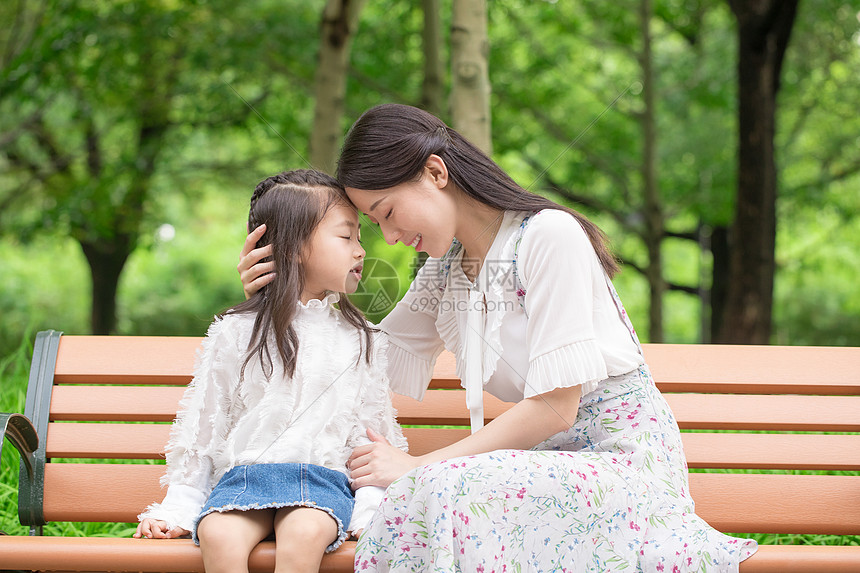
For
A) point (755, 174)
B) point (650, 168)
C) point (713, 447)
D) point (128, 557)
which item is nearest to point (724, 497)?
point (713, 447)

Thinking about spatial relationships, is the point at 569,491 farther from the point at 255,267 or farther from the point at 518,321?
the point at 255,267

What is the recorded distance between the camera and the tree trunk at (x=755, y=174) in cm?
557

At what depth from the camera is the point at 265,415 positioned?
2.03 meters

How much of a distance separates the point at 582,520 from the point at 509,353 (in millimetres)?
469

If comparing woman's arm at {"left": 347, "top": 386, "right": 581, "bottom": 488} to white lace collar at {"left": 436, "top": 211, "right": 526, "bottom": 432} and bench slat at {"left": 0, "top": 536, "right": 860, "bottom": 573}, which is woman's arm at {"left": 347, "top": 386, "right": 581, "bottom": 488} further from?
bench slat at {"left": 0, "top": 536, "right": 860, "bottom": 573}

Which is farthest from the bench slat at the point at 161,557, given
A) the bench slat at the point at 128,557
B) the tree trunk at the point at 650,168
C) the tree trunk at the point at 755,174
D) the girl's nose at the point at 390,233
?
the tree trunk at the point at 650,168

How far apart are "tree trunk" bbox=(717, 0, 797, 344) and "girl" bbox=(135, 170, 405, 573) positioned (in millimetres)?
4061

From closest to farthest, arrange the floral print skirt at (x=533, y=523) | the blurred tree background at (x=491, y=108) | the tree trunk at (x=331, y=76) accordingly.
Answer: the floral print skirt at (x=533, y=523), the tree trunk at (x=331, y=76), the blurred tree background at (x=491, y=108)

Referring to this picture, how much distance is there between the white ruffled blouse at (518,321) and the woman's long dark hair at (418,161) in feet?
0.20

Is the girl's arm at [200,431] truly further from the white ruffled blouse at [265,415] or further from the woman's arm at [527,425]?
the woman's arm at [527,425]

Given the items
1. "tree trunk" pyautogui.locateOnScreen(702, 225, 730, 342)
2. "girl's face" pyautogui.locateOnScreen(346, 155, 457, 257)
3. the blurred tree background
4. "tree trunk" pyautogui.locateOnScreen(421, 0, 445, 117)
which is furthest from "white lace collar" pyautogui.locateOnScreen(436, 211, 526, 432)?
"tree trunk" pyautogui.locateOnScreen(702, 225, 730, 342)

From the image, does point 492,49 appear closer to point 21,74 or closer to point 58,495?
point 21,74

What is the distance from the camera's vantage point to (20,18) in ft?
27.9

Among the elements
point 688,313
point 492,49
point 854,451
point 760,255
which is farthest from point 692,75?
point 688,313
